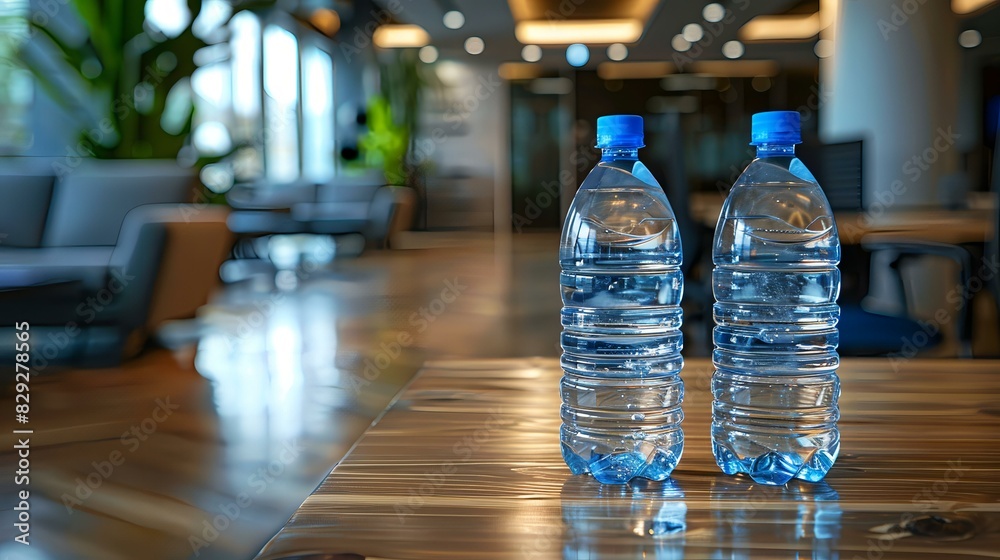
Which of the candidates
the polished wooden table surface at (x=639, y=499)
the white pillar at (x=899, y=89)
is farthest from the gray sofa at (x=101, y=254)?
the white pillar at (x=899, y=89)

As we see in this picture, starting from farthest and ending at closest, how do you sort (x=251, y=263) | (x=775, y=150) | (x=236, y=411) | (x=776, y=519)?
(x=251, y=263)
(x=236, y=411)
(x=775, y=150)
(x=776, y=519)

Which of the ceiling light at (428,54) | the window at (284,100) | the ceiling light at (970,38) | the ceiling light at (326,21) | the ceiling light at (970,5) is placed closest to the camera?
the ceiling light at (970,5)

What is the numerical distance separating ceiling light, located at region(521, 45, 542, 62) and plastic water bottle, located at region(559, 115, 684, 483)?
→ 1258 centimetres

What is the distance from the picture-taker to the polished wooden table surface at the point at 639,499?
1.83 feet

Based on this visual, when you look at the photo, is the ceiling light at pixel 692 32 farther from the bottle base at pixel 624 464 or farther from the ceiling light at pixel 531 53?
the bottle base at pixel 624 464

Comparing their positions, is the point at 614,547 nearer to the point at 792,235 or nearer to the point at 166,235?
the point at 792,235

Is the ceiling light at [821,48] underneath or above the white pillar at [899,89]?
above

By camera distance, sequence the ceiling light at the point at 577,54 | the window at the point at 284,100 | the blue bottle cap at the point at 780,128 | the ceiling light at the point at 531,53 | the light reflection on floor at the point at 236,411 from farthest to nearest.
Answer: the ceiling light at the point at 531,53 → the ceiling light at the point at 577,54 → the window at the point at 284,100 → the light reflection on floor at the point at 236,411 → the blue bottle cap at the point at 780,128

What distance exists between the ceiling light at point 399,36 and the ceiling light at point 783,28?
4.76 meters

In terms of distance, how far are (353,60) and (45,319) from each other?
33.3ft

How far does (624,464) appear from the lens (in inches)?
31.1

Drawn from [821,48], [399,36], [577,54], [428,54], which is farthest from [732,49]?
[399,36]

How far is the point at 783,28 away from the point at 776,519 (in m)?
13.1

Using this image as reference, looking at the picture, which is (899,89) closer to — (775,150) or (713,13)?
(775,150)
